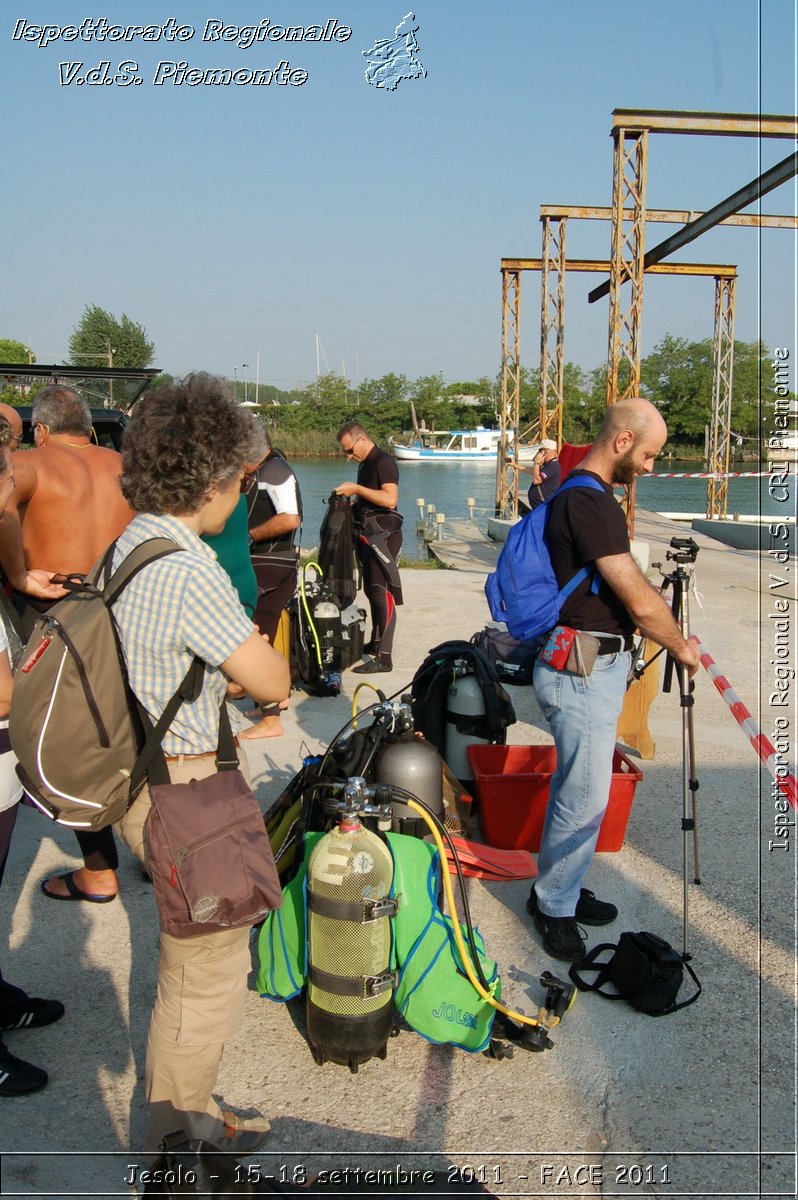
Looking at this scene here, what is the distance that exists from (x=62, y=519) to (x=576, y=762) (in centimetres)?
242

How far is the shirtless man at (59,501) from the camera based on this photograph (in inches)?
143

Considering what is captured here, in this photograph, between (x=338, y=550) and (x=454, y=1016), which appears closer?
(x=454, y=1016)

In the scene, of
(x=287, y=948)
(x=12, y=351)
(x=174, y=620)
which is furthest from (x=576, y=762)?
(x=12, y=351)

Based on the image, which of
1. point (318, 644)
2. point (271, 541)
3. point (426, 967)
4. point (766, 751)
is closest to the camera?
point (426, 967)

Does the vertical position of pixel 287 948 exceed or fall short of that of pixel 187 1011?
it falls short

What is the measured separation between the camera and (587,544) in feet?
9.41

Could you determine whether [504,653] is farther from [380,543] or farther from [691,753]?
[691,753]

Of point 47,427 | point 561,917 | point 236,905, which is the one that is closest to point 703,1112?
point 561,917

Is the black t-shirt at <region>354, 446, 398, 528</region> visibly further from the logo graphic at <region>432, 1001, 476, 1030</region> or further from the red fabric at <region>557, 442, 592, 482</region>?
the logo graphic at <region>432, 1001, 476, 1030</region>

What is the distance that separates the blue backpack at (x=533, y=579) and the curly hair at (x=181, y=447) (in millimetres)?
1287

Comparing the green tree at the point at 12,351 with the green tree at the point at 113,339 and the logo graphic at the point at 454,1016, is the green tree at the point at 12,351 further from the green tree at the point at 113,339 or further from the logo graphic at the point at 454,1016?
the logo graphic at the point at 454,1016

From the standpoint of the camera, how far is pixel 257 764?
5.11m

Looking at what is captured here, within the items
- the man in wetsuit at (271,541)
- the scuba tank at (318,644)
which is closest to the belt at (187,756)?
the man in wetsuit at (271,541)

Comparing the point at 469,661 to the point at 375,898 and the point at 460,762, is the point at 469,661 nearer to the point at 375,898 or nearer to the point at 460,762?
the point at 460,762
